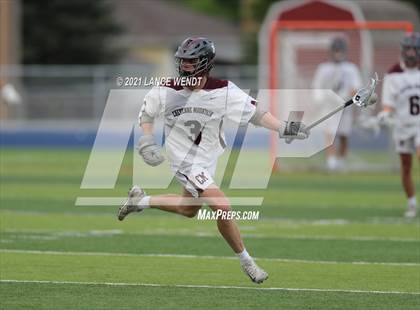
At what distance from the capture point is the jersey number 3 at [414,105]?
538 inches

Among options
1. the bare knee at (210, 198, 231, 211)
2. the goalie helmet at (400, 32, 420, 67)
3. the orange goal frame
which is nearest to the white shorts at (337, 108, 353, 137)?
the orange goal frame

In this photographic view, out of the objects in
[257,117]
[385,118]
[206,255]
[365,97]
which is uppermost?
[365,97]

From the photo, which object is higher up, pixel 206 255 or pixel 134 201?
pixel 134 201

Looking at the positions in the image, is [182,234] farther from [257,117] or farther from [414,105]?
[414,105]

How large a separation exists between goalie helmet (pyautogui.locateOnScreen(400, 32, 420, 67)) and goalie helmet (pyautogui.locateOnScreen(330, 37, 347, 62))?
18.5ft

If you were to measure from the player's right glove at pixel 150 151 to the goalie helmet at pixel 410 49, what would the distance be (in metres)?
5.24

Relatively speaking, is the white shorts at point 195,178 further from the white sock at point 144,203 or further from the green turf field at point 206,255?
the green turf field at point 206,255

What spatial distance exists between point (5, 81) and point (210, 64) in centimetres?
2153

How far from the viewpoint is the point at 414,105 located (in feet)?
45.2

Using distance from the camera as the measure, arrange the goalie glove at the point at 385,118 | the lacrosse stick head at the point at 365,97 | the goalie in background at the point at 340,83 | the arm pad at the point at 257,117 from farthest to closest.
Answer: the goalie in background at the point at 340,83 < the goalie glove at the point at 385,118 < the arm pad at the point at 257,117 < the lacrosse stick head at the point at 365,97

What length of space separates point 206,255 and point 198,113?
1.94 meters

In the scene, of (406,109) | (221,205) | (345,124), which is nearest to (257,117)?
(221,205)

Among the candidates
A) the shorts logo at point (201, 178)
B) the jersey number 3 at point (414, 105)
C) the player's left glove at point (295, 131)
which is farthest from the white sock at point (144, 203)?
the jersey number 3 at point (414, 105)

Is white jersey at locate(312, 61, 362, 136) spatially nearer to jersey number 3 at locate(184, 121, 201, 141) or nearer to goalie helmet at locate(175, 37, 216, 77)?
jersey number 3 at locate(184, 121, 201, 141)
